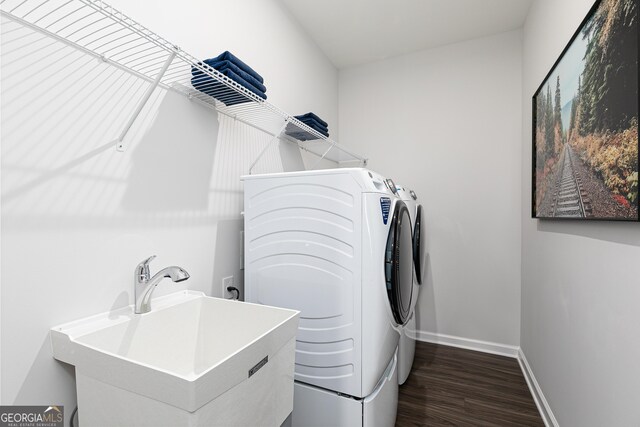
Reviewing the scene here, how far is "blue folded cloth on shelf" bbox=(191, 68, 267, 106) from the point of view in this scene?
4.48ft

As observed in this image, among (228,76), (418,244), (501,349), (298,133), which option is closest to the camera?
(228,76)

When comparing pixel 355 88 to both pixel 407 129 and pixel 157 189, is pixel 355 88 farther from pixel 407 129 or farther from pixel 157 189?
pixel 157 189

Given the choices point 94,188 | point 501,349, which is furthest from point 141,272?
point 501,349

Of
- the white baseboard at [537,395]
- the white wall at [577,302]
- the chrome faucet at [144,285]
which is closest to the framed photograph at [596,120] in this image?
the white wall at [577,302]

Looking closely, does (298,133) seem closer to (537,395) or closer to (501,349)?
(537,395)

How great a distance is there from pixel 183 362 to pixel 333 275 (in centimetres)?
71

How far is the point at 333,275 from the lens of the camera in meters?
1.41

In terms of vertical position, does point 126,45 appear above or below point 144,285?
above

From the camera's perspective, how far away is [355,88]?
3305 millimetres

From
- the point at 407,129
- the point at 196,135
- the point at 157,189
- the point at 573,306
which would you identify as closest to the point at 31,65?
the point at 157,189

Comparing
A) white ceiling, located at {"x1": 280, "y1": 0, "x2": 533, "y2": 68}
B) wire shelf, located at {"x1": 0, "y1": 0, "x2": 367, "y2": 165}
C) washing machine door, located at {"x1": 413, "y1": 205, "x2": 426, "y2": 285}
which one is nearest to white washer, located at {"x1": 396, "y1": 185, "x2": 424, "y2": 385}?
washing machine door, located at {"x1": 413, "y1": 205, "x2": 426, "y2": 285}

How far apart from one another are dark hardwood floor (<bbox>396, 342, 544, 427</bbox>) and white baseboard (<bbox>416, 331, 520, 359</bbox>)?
0.06 metres

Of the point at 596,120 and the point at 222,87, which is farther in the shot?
the point at 222,87

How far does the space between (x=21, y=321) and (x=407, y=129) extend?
3.03m
